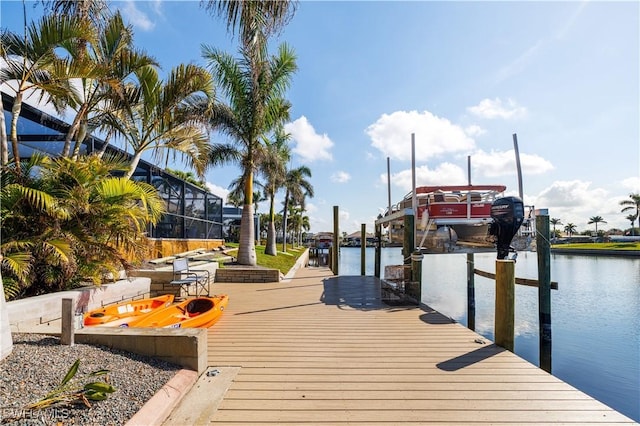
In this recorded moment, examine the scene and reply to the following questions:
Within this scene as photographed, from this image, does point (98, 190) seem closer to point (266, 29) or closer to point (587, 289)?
point (266, 29)

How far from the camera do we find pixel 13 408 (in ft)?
7.14

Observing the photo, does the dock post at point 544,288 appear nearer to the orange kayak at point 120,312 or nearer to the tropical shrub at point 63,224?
the orange kayak at point 120,312

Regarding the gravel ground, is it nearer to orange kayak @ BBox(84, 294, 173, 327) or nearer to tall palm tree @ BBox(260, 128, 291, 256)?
orange kayak @ BBox(84, 294, 173, 327)

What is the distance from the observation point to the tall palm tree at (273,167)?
16.2 m

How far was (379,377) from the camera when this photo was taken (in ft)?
11.5

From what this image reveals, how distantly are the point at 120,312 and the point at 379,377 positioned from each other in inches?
145

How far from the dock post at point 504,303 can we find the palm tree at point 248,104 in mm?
9144

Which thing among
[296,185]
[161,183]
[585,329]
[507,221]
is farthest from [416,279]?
[296,185]

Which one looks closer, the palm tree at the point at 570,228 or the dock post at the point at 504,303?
the dock post at the point at 504,303

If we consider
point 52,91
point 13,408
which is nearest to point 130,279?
point 52,91

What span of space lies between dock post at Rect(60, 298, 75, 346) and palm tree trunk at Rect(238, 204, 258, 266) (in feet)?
30.5

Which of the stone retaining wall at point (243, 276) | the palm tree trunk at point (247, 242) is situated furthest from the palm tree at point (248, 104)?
the stone retaining wall at point (243, 276)

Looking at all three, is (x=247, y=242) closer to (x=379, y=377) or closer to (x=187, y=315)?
(x=187, y=315)

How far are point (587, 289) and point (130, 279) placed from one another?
19.9 metres
